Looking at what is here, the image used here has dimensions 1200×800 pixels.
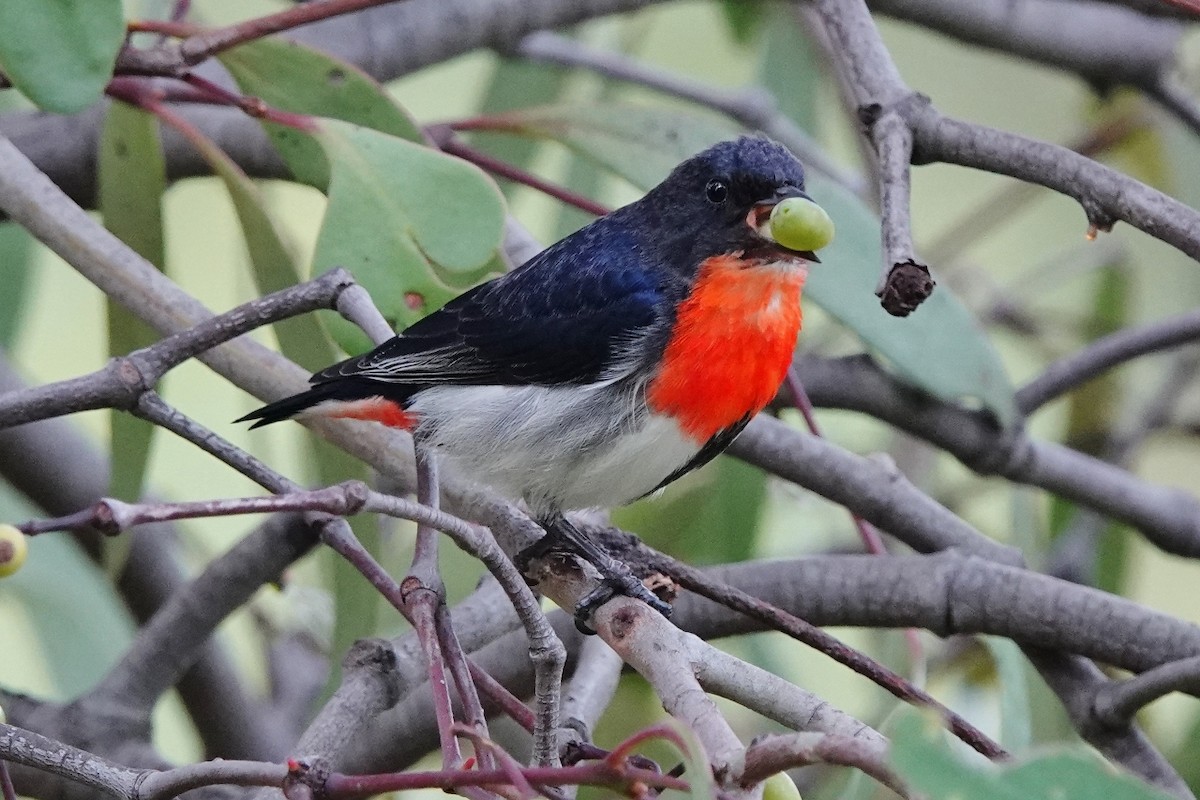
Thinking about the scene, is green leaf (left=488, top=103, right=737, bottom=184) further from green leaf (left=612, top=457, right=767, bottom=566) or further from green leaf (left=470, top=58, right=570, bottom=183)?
green leaf (left=470, top=58, right=570, bottom=183)

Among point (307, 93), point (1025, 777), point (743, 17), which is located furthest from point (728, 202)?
point (743, 17)

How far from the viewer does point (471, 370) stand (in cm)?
216

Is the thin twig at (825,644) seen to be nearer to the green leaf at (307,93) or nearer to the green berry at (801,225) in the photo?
the green berry at (801,225)

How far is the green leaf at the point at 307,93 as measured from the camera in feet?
Answer: 7.27

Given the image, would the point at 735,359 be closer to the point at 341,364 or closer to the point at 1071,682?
the point at 341,364

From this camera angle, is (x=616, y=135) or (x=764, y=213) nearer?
(x=764, y=213)

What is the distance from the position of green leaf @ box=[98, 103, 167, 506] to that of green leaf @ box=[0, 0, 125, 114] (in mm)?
405

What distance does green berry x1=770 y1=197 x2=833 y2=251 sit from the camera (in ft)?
5.31

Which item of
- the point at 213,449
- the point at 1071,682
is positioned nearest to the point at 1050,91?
the point at 1071,682

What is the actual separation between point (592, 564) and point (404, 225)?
522 mm

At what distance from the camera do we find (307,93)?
226cm

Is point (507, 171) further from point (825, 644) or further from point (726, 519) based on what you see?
point (825, 644)

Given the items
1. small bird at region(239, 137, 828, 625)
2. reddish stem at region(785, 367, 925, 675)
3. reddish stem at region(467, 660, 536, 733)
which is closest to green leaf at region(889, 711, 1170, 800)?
reddish stem at region(467, 660, 536, 733)

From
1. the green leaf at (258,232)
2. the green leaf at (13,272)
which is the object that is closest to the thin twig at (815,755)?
the green leaf at (258,232)
